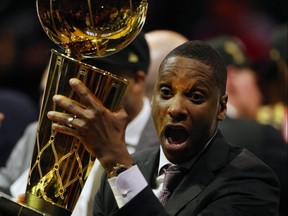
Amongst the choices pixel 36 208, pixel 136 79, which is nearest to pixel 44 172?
pixel 36 208

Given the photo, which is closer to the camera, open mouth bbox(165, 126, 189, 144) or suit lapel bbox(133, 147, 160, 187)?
open mouth bbox(165, 126, 189, 144)

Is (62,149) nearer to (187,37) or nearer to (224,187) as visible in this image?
(224,187)

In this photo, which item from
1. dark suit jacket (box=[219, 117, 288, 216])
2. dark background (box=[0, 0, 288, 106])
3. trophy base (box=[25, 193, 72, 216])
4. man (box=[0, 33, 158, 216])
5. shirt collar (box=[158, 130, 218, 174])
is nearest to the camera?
trophy base (box=[25, 193, 72, 216])

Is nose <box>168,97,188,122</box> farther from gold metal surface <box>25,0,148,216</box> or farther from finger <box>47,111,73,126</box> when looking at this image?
finger <box>47,111,73,126</box>

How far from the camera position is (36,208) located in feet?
7.18

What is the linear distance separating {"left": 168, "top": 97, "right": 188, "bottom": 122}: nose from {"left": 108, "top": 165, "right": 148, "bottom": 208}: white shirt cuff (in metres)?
0.21

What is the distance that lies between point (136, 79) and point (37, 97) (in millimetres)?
3495

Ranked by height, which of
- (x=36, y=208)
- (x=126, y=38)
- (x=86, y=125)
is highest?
(x=126, y=38)

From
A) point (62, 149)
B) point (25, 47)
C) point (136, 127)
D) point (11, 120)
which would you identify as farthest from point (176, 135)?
point (25, 47)

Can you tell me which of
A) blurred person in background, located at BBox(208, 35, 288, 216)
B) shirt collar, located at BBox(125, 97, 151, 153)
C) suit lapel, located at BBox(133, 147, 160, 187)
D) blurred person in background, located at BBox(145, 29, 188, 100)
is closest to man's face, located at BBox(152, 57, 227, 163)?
suit lapel, located at BBox(133, 147, 160, 187)

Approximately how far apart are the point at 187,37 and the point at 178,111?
517 centimetres

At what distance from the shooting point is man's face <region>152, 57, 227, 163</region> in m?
2.33

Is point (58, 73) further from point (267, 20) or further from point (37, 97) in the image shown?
point (267, 20)

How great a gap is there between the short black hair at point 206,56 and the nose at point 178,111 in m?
0.13
